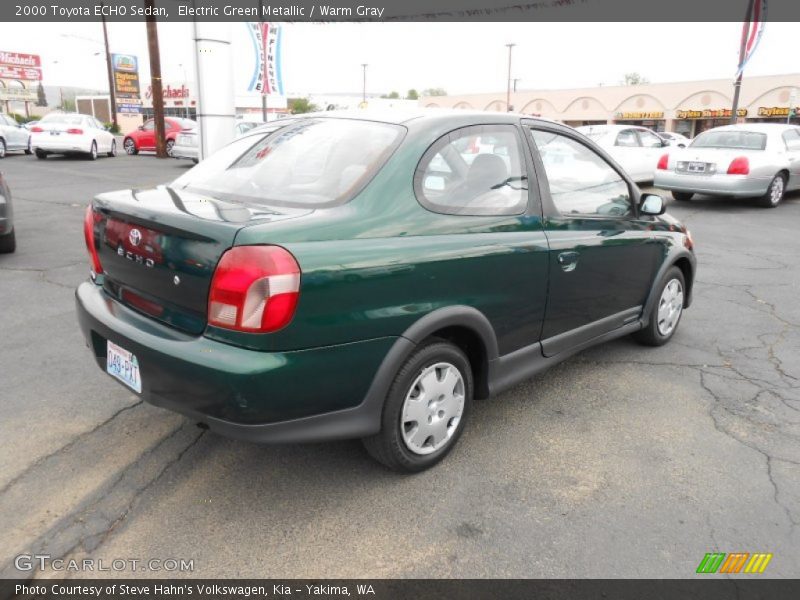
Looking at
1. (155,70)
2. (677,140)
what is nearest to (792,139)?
(677,140)

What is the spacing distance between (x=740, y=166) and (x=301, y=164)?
10.7 metres

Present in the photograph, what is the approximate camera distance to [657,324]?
4.63 m

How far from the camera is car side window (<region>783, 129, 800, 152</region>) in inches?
488

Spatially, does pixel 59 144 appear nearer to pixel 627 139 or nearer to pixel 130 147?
pixel 130 147

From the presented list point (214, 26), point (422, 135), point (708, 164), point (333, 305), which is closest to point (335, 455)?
point (333, 305)

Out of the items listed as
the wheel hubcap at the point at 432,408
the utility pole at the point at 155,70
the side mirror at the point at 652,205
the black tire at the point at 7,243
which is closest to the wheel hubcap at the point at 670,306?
the side mirror at the point at 652,205

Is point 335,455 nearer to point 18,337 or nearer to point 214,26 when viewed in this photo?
point 18,337

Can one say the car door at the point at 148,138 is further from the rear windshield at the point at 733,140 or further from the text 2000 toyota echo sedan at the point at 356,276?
the text 2000 toyota echo sedan at the point at 356,276

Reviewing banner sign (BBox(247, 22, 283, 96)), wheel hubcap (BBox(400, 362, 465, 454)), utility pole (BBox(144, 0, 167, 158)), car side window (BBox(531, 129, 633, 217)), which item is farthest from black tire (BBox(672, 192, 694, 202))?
utility pole (BBox(144, 0, 167, 158))

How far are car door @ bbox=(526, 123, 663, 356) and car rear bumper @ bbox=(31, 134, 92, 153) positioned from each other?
19855mm

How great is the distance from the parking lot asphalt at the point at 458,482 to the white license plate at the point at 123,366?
504 millimetres

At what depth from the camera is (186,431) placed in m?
3.36
